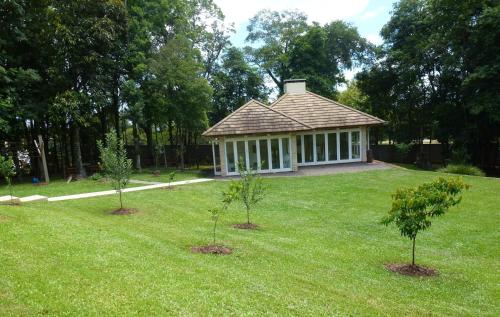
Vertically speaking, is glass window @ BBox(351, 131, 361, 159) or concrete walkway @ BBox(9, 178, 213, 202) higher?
glass window @ BBox(351, 131, 361, 159)

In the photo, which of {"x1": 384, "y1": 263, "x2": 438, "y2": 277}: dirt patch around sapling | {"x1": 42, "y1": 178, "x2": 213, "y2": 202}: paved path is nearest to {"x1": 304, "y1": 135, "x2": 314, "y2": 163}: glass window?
{"x1": 42, "y1": 178, "x2": 213, "y2": 202}: paved path

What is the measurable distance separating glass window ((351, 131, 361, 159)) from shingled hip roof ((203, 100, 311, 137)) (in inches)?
143

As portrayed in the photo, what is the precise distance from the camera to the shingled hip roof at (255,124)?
2264cm

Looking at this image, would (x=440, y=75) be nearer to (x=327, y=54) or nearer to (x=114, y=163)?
(x=327, y=54)

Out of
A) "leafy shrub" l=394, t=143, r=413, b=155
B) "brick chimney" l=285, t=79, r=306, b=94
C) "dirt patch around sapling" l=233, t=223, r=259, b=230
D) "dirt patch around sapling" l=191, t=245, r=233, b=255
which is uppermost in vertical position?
"brick chimney" l=285, t=79, r=306, b=94

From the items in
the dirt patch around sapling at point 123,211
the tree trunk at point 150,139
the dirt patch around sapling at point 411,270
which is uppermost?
the tree trunk at point 150,139

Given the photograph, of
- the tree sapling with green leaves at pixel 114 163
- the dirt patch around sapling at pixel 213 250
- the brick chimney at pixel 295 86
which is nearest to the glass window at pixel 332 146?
the brick chimney at pixel 295 86

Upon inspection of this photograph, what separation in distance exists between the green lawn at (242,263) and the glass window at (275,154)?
9011 millimetres

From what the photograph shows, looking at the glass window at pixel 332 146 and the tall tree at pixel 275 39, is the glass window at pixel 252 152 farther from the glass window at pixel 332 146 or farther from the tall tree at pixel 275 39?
the tall tree at pixel 275 39

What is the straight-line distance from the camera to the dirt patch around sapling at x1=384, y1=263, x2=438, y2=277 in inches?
328

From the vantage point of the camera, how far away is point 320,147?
83.2 ft

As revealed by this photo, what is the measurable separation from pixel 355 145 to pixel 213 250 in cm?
1842

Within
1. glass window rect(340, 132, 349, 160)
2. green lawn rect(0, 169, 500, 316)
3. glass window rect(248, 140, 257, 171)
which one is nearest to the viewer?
green lawn rect(0, 169, 500, 316)

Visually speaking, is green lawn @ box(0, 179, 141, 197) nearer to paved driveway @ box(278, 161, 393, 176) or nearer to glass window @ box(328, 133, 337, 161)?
paved driveway @ box(278, 161, 393, 176)
